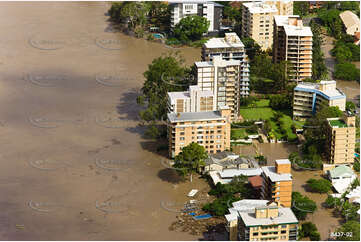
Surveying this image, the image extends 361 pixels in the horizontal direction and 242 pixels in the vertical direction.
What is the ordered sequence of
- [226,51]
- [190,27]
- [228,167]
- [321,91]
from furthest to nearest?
[190,27] < [226,51] < [321,91] < [228,167]

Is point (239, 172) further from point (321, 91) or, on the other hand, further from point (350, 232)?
point (321, 91)

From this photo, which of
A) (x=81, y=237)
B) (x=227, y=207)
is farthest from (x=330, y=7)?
(x=81, y=237)

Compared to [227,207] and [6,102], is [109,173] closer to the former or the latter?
[227,207]

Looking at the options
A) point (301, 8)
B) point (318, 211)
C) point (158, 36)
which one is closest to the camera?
point (318, 211)

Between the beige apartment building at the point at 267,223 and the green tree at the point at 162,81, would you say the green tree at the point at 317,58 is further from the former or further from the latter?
the beige apartment building at the point at 267,223

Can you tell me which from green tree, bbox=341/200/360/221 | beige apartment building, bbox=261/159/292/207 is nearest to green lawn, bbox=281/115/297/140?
beige apartment building, bbox=261/159/292/207

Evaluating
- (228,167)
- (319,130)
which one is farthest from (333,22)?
(228,167)
